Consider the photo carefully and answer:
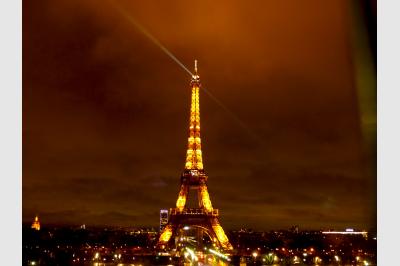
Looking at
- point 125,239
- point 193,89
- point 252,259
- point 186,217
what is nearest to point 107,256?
point 186,217

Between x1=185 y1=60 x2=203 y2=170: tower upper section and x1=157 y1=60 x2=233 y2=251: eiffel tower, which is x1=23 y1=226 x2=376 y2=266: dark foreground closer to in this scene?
x1=157 y1=60 x2=233 y2=251: eiffel tower

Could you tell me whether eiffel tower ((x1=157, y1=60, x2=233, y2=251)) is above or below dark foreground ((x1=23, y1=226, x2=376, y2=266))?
above

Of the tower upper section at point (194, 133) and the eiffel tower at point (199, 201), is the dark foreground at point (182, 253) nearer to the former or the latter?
the eiffel tower at point (199, 201)

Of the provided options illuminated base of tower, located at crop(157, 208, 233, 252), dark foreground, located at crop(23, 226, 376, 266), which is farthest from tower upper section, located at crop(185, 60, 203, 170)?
dark foreground, located at crop(23, 226, 376, 266)

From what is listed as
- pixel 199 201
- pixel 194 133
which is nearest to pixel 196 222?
pixel 199 201

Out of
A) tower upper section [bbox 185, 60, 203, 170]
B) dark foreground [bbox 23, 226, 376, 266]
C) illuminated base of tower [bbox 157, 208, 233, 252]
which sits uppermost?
tower upper section [bbox 185, 60, 203, 170]

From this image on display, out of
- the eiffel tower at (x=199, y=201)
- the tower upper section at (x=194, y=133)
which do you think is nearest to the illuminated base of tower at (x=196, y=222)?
the eiffel tower at (x=199, y=201)

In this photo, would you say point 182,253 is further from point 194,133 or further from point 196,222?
point 194,133

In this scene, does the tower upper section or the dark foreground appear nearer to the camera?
the dark foreground
